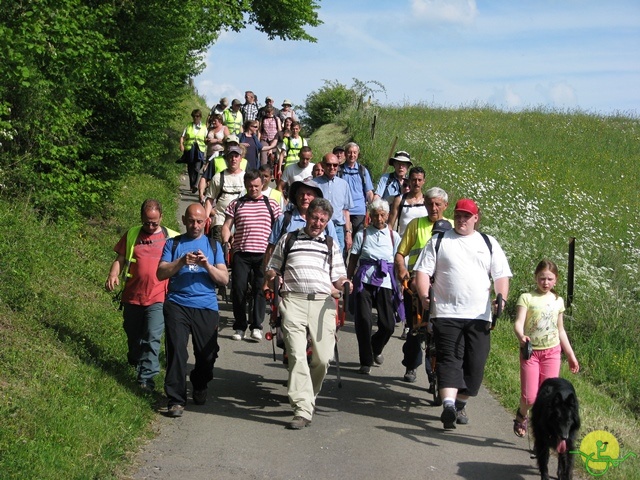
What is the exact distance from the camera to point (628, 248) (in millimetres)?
20750

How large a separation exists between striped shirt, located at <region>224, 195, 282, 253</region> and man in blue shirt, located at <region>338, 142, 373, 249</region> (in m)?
2.32

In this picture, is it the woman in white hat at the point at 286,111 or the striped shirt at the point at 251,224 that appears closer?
the striped shirt at the point at 251,224

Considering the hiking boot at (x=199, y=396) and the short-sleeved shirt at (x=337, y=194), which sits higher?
the short-sleeved shirt at (x=337, y=194)

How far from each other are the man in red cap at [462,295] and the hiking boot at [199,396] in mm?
2205

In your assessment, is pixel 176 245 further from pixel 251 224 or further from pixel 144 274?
pixel 251 224

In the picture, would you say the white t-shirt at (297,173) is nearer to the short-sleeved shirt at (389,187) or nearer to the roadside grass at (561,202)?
the short-sleeved shirt at (389,187)

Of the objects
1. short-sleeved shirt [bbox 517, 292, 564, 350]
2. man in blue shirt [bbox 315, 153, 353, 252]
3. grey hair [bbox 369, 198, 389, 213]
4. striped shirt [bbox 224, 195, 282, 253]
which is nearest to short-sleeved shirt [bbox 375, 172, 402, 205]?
man in blue shirt [bbox 315, 153, 353, 252]

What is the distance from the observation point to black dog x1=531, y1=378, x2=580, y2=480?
6.80 m

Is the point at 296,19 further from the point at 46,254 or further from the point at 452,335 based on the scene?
the point at 452,335

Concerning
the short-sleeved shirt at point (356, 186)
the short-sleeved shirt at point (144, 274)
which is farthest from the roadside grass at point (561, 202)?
the short-sleeved shirt at point (144, 274)

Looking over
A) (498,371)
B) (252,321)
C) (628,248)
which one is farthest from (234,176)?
(628,248)

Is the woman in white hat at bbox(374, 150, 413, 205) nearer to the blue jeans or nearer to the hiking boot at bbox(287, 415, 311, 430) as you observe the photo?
the blue jeans

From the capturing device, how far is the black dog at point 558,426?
6805 millimetres

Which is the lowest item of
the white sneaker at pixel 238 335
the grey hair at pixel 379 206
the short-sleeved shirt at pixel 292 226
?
the white sneaker at pixel 238 335
